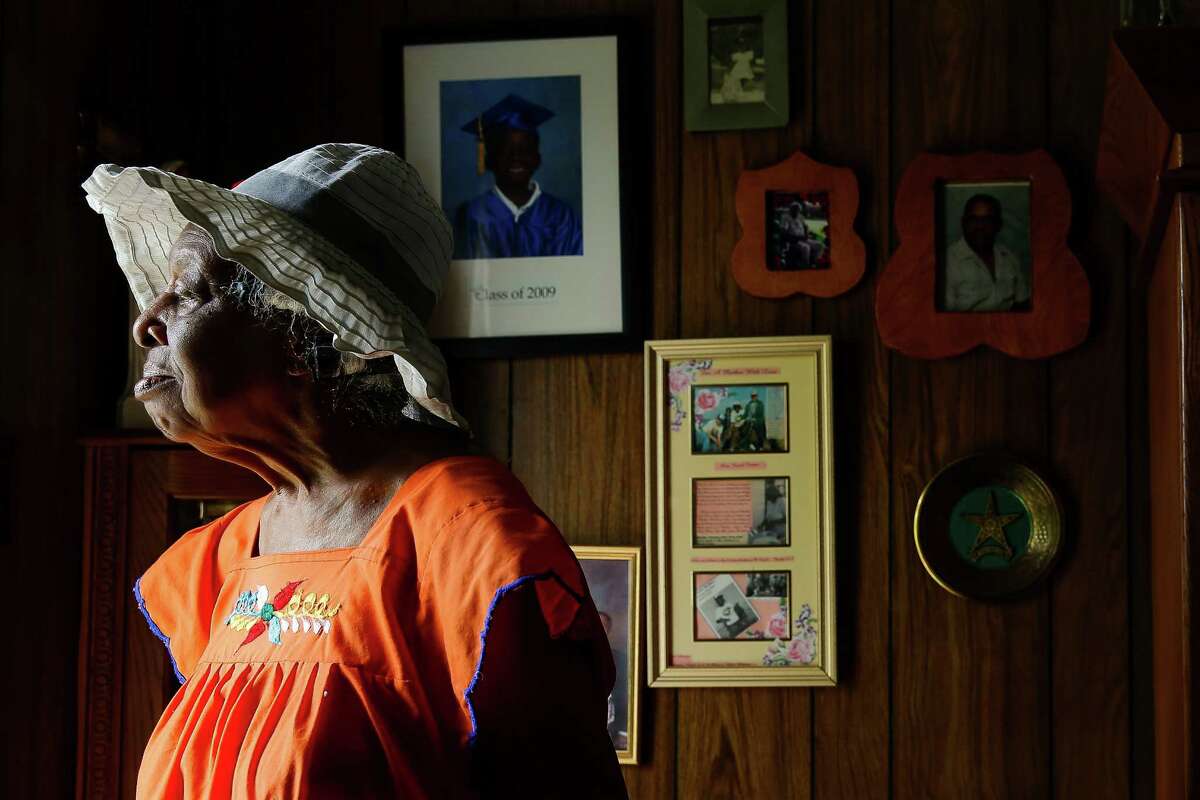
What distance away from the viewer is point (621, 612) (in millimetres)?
1928

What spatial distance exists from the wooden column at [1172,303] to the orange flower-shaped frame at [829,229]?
397 millimetres

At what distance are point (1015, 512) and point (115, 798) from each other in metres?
1.32

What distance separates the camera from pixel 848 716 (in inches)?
73.6

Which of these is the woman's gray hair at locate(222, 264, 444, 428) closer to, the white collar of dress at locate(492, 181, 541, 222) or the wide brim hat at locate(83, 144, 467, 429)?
the wide brim hat at locate(83, 144, 467, 429)

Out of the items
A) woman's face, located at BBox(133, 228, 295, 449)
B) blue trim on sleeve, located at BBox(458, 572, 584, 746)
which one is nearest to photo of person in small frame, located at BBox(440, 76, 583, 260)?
woman's face, located at BBox(133, 228, 295, 449)

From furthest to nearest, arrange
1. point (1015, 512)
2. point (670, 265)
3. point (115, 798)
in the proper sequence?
1. point (670, 265)
2. point (1015, 512)
3. point (115, 798)

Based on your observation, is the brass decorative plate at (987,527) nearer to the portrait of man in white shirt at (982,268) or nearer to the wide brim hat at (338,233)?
the portrait of man in white shirt at (982,268)

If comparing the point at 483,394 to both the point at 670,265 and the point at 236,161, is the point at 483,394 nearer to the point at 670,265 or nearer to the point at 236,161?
the point at 670,265

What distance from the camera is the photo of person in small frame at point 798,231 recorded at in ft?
6.35

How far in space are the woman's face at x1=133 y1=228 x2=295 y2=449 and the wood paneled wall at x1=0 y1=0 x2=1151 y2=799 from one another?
849mm

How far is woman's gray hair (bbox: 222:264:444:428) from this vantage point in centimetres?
98

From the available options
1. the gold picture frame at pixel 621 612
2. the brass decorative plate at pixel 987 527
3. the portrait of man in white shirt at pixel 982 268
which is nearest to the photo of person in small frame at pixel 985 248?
the portrait of man in white shirt at pixel 982 268

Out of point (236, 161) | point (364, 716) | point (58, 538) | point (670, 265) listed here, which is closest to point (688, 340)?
point (670, 265)

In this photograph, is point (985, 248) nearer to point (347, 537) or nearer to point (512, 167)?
point (512, 167)
